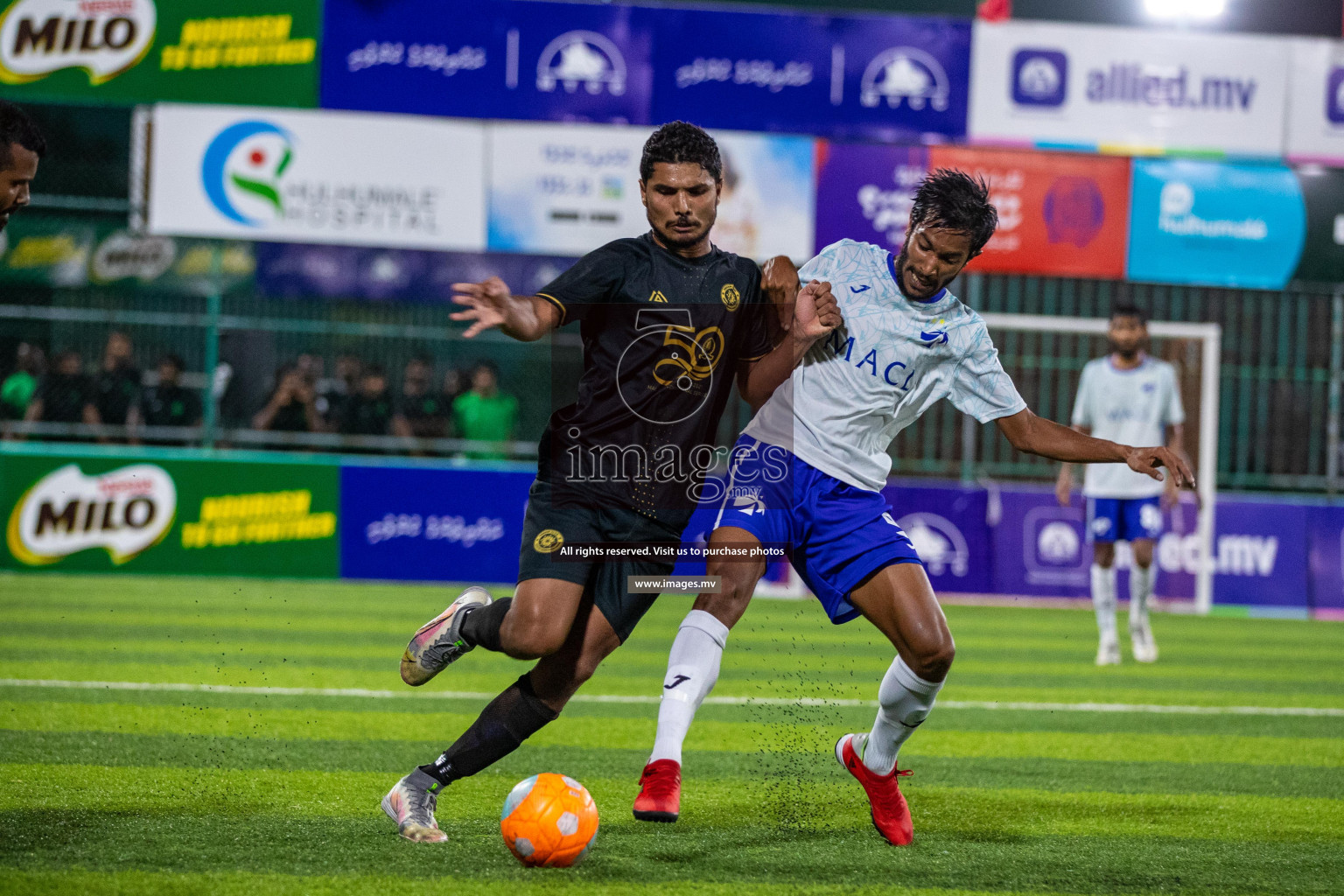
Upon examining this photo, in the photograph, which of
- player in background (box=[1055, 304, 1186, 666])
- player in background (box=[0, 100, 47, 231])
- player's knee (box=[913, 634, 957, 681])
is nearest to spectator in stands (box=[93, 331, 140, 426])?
player in background (box=[1055, 304, 1186, 666])

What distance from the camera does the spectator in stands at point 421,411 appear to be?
14.9 metres

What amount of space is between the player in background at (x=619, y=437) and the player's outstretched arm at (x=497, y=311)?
0.79 ft

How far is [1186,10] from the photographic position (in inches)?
679

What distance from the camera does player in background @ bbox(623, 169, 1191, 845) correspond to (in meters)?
4.62

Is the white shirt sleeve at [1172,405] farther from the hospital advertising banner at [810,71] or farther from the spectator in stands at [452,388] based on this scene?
the spectator in stands at [452,388]

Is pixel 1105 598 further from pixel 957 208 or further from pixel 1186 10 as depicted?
pixel 1186 10

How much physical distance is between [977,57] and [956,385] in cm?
1095

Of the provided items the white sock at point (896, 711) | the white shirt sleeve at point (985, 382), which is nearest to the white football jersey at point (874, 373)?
the white shirt sleeve at point (985, 382)

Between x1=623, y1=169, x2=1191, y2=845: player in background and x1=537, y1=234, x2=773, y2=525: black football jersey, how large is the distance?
0.38m

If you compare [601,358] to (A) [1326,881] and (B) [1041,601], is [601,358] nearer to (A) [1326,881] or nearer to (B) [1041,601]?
(A) [1326,881]

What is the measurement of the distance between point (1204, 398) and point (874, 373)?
11559 mm

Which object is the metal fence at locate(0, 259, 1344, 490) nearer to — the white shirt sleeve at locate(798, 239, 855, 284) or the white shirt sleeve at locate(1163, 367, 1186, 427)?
the white shirt sleeve at locate(1163, 367, 1186, 427)

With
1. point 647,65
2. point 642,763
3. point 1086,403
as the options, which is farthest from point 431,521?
point 642,763

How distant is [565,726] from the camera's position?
6.89 metres
